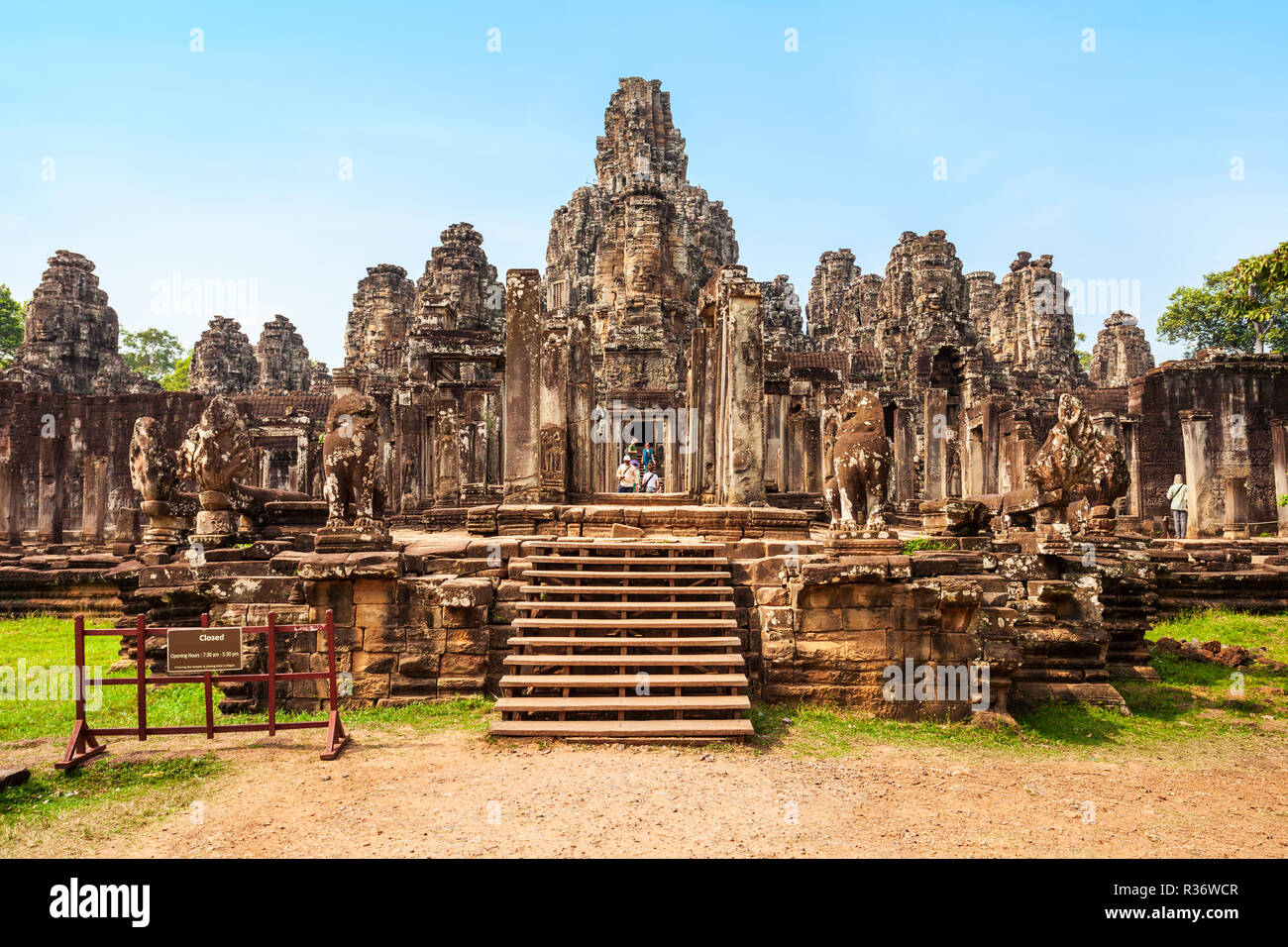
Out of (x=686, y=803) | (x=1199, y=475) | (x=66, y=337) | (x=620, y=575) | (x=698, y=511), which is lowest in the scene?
(x=686, y=803)

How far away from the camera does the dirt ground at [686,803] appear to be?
403cm

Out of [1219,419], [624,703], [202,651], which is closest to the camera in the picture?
[202,651]

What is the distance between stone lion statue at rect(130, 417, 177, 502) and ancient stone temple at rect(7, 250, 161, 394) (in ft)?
71.3

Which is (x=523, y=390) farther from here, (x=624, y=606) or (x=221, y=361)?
(x=221, y=361)

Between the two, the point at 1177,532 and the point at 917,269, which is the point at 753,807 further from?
the point at 917,269

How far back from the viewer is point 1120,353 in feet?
119

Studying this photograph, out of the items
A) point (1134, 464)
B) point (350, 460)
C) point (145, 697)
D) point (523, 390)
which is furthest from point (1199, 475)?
point (145, 697)

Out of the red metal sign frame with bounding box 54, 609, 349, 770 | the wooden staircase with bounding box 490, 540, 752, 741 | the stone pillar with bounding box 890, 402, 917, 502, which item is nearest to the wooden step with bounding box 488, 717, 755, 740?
the wooden staircase with bounding box 490, 540, 752, 741

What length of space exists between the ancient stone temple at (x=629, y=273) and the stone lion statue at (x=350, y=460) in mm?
3102

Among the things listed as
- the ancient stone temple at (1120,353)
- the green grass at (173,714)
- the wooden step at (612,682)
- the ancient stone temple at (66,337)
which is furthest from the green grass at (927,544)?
the ancient stone temple at (1120,353)

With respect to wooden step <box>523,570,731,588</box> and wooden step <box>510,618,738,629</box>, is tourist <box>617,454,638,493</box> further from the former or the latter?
wooden step <box>510,618,738,629</box>

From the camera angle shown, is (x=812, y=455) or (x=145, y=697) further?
(x=812, y=455)

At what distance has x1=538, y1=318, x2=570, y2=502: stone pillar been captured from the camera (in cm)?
1027

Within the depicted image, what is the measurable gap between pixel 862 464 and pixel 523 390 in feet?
16.4
